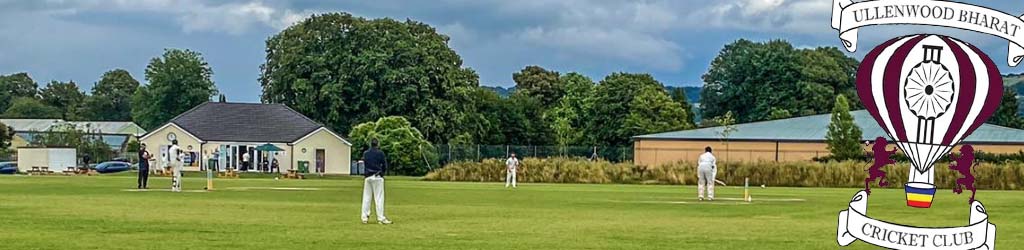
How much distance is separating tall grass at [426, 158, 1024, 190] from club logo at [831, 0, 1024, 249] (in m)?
40.8

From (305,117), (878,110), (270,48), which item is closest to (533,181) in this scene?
(305,117)

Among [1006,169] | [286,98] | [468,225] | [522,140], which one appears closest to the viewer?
[468,225]

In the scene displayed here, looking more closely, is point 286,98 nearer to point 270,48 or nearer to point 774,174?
point 270,48

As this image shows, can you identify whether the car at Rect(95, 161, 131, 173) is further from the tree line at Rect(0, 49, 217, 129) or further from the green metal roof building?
the tree line at Rect(0, 49, 217, 129)

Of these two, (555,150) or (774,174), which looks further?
(555,150)

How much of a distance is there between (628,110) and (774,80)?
15388 mm

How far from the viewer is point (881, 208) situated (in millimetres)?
31781

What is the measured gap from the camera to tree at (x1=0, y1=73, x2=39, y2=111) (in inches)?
7549

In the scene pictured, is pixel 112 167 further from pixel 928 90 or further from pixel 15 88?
pixel 15 88

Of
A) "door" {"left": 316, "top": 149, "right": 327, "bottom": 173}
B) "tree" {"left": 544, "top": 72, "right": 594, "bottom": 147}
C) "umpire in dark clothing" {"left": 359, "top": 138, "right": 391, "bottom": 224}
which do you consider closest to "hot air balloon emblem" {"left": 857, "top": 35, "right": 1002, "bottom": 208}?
"umpire in dark clothing" {"left": 359, "top": 138, "right": 391, "bottom": 224}

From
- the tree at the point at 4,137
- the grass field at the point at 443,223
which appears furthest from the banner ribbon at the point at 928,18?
the tree at the point at 4,137

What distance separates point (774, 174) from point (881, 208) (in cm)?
3040

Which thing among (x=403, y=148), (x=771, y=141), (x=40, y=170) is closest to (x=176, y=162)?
(x=40, y=170)

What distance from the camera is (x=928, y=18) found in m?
10.4
